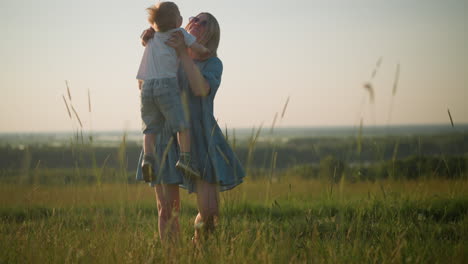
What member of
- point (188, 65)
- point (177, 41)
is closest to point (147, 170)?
point (188, 65)

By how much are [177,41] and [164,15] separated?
0.75 ft

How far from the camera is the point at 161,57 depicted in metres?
2.61

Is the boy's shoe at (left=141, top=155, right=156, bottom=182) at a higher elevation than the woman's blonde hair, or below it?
below

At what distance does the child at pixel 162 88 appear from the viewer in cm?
257

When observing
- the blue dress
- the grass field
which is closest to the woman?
the blue dress

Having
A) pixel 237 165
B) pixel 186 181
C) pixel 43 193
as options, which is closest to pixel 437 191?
pixel 237 165

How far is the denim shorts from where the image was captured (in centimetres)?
256

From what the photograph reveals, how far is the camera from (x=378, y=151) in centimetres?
280

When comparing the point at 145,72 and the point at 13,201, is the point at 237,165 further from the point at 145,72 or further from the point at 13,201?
the point at 13,201

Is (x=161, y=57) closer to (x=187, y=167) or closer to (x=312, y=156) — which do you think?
(x=187, y=167)

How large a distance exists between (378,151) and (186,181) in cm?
131

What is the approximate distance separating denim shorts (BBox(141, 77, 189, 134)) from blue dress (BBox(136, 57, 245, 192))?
0.09m

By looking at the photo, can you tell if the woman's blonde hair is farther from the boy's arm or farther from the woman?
the boy's arm

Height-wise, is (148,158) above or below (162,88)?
below
